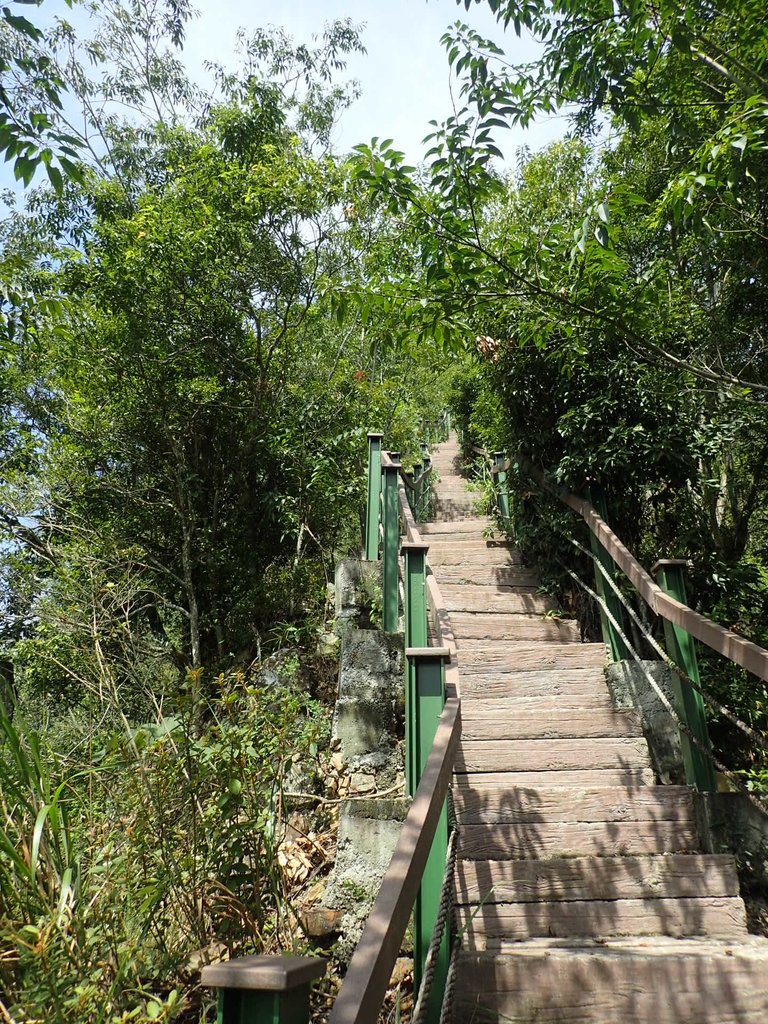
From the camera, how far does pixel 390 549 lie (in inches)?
194

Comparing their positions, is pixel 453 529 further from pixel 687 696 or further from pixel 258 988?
pixel 258 988

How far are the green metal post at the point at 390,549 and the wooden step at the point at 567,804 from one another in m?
1.51

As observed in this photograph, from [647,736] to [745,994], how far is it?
1632mm

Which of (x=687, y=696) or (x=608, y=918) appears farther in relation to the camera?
(x=687, y=696)

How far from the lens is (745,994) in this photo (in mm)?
2211

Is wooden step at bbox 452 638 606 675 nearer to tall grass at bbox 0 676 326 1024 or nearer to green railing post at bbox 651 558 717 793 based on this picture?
green railing post at bbox 651 558 717 793

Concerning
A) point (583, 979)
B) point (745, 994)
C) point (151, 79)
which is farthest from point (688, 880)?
point (151, 79)

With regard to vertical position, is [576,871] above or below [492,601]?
below

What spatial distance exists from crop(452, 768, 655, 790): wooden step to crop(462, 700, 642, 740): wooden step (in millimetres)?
272

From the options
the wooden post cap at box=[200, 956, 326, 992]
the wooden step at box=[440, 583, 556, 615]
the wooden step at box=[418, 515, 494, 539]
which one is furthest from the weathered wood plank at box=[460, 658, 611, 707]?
the wooden post cap at box=[200, 956, 326, 992]

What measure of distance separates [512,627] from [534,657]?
0.70m

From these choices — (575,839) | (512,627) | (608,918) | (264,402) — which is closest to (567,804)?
(575,839)

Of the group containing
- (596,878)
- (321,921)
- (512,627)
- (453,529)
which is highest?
(453,529)

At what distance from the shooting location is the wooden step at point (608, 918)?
8.77ft
